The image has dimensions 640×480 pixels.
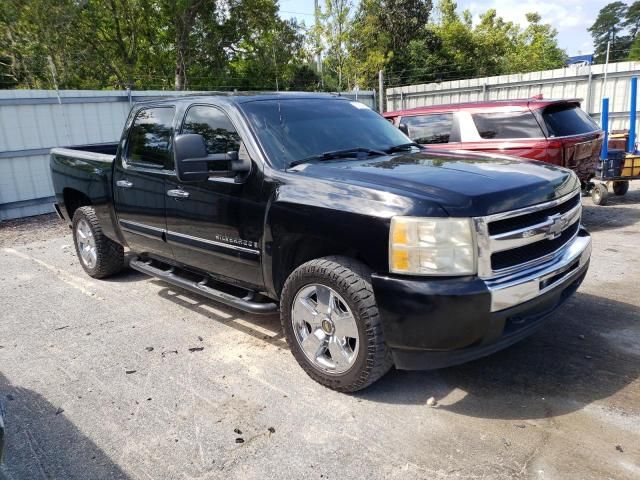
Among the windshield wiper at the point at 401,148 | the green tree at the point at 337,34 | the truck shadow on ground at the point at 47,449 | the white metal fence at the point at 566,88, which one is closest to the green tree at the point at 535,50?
the green tree at the point at 337,34

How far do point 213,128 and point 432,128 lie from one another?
4921 mm

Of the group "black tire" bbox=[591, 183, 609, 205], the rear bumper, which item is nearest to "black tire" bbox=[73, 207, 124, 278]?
the rear bumper

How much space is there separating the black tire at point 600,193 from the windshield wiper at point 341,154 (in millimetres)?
6353

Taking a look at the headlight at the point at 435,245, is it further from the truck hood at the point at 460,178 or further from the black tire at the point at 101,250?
the black tire at the point at 101,250

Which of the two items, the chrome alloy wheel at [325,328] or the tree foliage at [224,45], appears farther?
the tree foliage at [224,45]

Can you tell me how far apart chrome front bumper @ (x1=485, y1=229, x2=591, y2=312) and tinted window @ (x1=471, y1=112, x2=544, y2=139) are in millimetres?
3943

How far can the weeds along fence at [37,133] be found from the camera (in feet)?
30.5

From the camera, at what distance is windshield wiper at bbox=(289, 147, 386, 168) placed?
3619mm

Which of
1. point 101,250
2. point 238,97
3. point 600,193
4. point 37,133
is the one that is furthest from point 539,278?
point 37,133

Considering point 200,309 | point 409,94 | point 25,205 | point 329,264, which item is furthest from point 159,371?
point 409,94

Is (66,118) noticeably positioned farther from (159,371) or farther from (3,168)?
(159,371)

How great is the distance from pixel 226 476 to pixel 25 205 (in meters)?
8.97

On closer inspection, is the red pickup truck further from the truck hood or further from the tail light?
the truck hood

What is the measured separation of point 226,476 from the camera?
2547 millimetres
